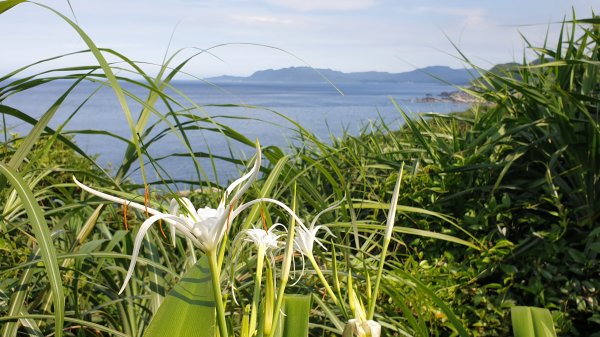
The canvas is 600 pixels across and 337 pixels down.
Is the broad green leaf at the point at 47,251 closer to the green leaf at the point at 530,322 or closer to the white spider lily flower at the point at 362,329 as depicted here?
the white spider lily flower at the point at 362,329

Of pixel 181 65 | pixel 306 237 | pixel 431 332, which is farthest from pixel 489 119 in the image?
pixel 306 237

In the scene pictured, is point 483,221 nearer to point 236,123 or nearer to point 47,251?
point 47,251

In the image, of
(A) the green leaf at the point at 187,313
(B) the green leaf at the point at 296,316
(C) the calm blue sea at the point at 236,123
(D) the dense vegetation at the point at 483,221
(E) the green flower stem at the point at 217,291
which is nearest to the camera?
(E) the green flower stem at the point at 217,291

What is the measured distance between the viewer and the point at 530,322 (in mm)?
1036

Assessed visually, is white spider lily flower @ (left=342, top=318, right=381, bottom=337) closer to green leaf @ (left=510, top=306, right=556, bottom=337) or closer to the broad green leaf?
the broad green leaf

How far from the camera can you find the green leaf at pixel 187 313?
2.48 ft

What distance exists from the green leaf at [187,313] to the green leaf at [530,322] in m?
0.51

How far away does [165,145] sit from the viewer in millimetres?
15312

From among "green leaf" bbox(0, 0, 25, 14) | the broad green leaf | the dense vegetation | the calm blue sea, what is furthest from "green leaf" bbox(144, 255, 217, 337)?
the dense vegetation

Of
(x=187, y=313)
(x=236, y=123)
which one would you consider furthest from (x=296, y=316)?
(x=236, y=123)

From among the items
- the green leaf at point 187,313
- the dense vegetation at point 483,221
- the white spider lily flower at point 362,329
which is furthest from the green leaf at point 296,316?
the dense vegetation at point 483,221

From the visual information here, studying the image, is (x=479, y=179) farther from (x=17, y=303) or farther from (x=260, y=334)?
(x=260, y=334)

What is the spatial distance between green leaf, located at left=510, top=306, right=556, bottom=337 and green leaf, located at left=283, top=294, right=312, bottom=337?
0.33 meters

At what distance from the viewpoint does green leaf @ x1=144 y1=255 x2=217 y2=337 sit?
29.8 inches
